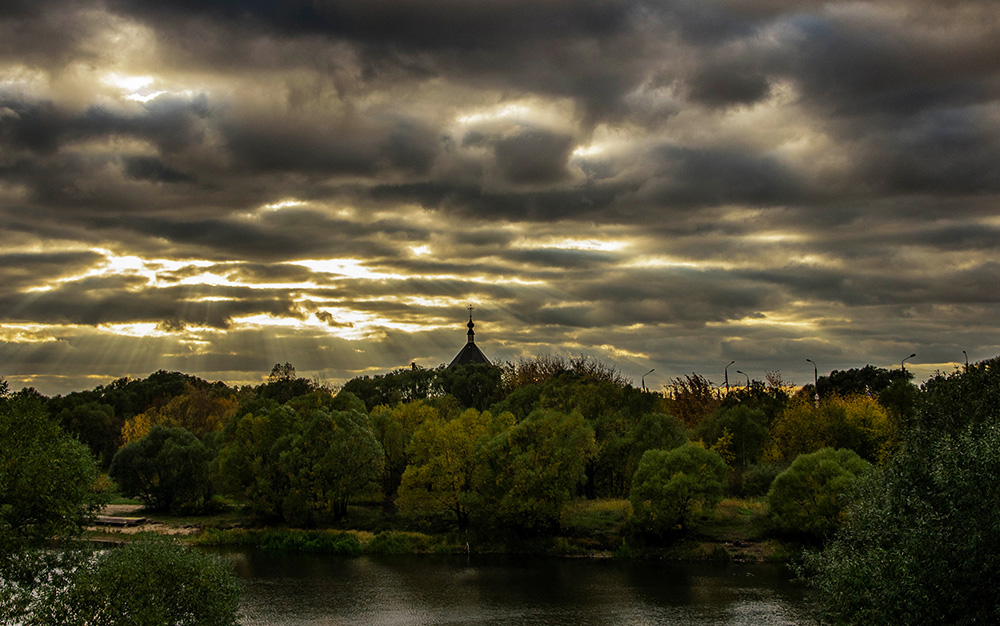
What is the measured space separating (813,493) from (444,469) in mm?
35121

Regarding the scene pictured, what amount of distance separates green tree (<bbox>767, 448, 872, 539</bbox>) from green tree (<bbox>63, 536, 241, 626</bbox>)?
5106 cm

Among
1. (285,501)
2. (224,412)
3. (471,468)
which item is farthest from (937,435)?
(224,412)

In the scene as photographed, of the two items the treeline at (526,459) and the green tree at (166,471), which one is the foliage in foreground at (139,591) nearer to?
the treeline at (526,459)

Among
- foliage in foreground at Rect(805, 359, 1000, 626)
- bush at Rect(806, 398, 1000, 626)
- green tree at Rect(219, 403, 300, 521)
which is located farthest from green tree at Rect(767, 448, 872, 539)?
green tree at Rect(219, 403, 300, 521)

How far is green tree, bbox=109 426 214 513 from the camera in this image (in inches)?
3718

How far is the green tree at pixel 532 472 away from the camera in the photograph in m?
74.2

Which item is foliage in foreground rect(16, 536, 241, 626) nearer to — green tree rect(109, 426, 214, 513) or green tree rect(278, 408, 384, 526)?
green tree rect(278, 408, 384, 526)

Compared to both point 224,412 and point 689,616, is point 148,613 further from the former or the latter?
point 224,412

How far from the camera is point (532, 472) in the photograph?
74.2 metres

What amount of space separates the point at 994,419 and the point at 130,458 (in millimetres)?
91670

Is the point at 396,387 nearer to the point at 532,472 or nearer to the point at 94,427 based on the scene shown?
the point at 94,427

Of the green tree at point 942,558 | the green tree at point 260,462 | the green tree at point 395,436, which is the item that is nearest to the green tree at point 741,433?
the green tree at point 395,436

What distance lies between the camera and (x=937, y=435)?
34594 mm

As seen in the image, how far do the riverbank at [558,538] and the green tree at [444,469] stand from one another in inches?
117
